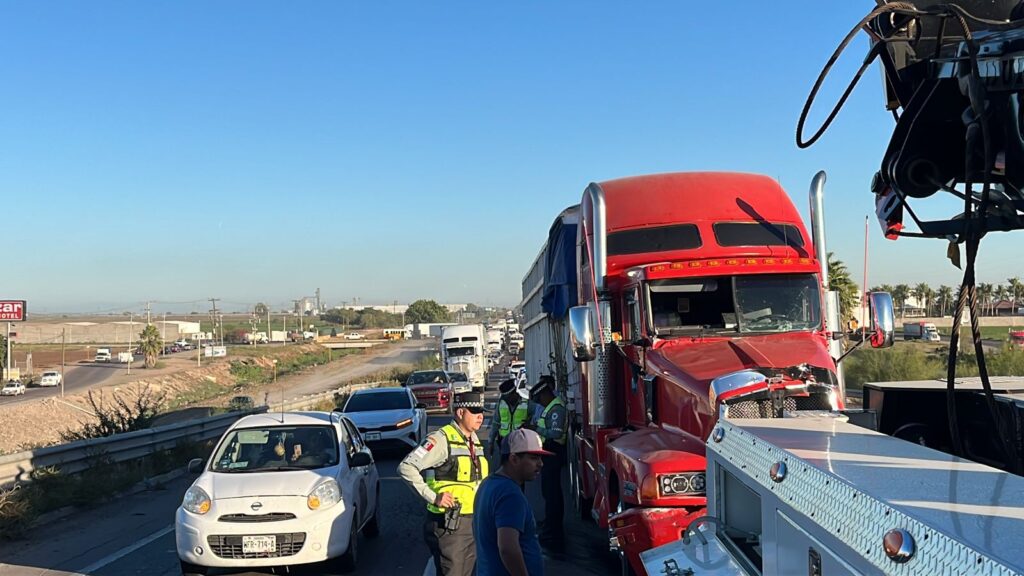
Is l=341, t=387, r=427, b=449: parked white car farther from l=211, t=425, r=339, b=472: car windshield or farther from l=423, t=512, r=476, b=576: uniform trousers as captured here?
l=423, t=512, r=476, b=576: uniform trousers

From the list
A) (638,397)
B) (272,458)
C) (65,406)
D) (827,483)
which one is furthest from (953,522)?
(65,406)

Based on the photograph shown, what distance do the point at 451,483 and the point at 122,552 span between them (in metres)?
5.20

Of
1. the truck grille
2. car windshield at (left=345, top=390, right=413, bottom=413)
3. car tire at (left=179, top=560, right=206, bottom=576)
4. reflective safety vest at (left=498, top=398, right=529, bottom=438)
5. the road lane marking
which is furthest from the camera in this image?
car windshield at (left=345, top=390, right=413, bottom=413)

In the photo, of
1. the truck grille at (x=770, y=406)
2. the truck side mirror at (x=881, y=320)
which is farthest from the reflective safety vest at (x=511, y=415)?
the truck side mirror at (x=881, y=320)

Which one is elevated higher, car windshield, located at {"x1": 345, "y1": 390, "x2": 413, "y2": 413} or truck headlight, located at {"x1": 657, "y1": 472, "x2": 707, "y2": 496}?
truck headlight, located at {"x1": 657, "y1": 472, "x2": 707, "y2": 496}

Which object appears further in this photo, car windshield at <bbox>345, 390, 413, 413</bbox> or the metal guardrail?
car windshield at <bbox>345, 390, 413, 413</bbox>

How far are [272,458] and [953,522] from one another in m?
8.22

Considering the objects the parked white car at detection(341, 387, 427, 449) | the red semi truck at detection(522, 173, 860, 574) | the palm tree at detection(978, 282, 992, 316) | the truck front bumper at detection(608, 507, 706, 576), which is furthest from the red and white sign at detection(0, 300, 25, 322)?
the palm tree at detection(978, 282, 992, 316)

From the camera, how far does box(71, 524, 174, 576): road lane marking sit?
8789 mm

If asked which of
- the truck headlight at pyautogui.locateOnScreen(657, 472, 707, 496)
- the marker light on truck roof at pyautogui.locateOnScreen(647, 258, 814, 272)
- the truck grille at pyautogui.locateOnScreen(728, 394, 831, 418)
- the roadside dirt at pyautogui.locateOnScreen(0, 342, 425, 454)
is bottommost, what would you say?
the roadside dirt at pyautogui.locateOnScreen(0, 342, 425, 454)

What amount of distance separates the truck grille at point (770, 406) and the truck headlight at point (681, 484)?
0.59 m

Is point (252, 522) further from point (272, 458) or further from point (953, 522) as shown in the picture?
point (953, 522)

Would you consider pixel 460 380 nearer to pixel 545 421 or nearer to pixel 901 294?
pixel 545 421

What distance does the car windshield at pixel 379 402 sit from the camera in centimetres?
1934
